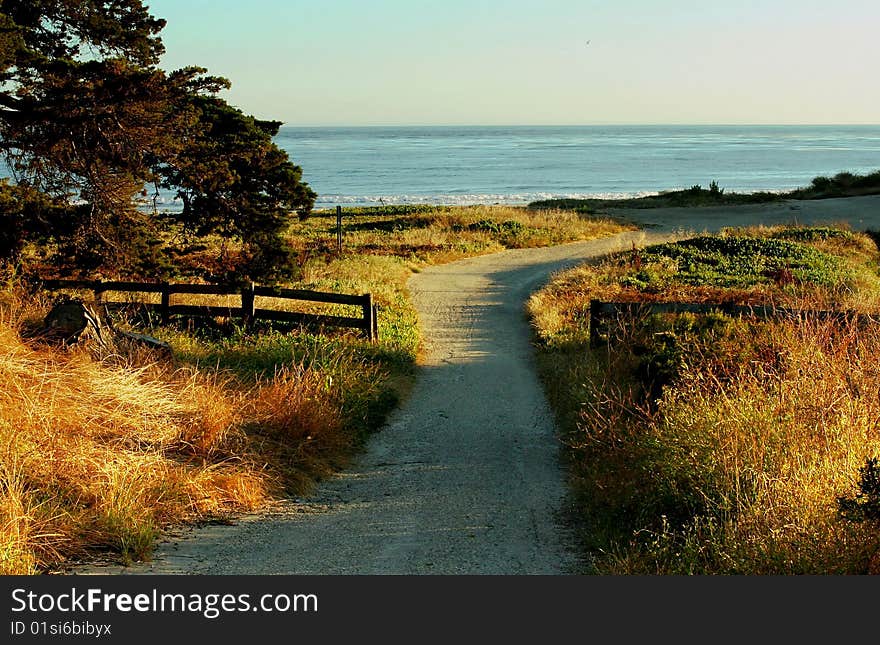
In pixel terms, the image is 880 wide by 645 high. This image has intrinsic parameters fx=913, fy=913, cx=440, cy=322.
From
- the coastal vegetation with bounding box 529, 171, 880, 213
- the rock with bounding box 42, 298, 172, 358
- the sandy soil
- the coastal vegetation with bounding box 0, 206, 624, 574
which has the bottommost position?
the sandy soil

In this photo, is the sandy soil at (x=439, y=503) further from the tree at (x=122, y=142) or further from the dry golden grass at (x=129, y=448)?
the tree at (x=122, y=142)

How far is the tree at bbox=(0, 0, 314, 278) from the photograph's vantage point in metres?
12.7

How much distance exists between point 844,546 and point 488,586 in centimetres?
221

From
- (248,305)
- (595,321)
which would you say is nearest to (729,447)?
(595,321)

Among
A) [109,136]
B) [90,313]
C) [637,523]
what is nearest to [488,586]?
[637,523]

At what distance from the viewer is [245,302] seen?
55.9 feet

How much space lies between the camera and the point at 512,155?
157 metres

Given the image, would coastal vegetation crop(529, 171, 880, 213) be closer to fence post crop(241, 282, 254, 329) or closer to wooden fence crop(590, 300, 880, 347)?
fence post crop(241, 282, 254, 329)

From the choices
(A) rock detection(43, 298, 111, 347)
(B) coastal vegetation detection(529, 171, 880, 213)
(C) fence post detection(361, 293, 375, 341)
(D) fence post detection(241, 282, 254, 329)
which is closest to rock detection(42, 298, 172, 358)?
(A) rock detection(43, 298, 111, 347)

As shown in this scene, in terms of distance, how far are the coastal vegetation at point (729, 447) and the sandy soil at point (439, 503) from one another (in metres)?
0.43

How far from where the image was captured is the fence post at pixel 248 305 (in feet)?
55.5

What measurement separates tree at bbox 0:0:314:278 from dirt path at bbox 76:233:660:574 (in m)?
4.40

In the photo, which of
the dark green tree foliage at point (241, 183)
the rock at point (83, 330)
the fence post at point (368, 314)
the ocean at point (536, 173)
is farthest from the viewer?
the ocean at point (536, 173)

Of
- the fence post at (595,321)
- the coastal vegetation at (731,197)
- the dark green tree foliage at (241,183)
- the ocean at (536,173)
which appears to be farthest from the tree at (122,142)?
the ocean at (536,173)
